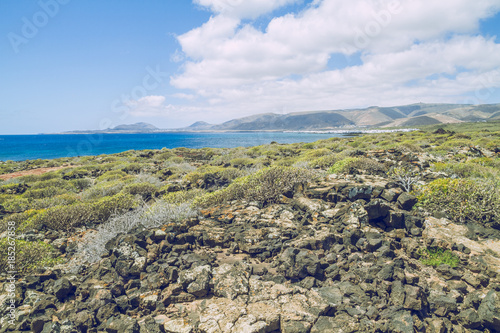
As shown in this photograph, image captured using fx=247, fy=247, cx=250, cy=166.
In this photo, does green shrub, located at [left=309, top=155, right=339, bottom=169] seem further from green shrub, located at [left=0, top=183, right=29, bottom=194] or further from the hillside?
green shrub, located at [left=0, top=183, right=29, bottom=194]

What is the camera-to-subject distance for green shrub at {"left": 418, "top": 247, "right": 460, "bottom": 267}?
17.1 ft

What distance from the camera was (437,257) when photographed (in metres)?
5.41

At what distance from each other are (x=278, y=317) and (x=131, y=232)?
4.48 metres

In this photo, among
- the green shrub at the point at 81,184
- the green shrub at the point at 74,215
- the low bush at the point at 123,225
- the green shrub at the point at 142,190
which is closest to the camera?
the low bush at the point at 123,225

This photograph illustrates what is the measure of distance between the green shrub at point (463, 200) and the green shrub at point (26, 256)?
9.94m

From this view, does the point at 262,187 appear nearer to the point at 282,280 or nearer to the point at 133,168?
the point at 282,280

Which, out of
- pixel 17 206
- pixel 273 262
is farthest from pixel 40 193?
pixel 273 262

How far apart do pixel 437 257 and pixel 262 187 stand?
507 cm

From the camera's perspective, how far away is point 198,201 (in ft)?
28.7

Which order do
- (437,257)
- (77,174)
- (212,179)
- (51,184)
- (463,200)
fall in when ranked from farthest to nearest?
(77,174) < (51,184) < (212,179) < (463,200) < (437,257)

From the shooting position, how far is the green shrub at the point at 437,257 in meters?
5.21

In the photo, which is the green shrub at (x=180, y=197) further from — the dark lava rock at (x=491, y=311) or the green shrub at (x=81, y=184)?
the green shrub at (x=81, y=184)

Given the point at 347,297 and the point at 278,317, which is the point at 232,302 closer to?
the point at 278,317

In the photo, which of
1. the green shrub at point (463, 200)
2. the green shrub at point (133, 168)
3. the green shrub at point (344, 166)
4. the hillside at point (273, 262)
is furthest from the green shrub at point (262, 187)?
the green shrub at point (133, 168)
